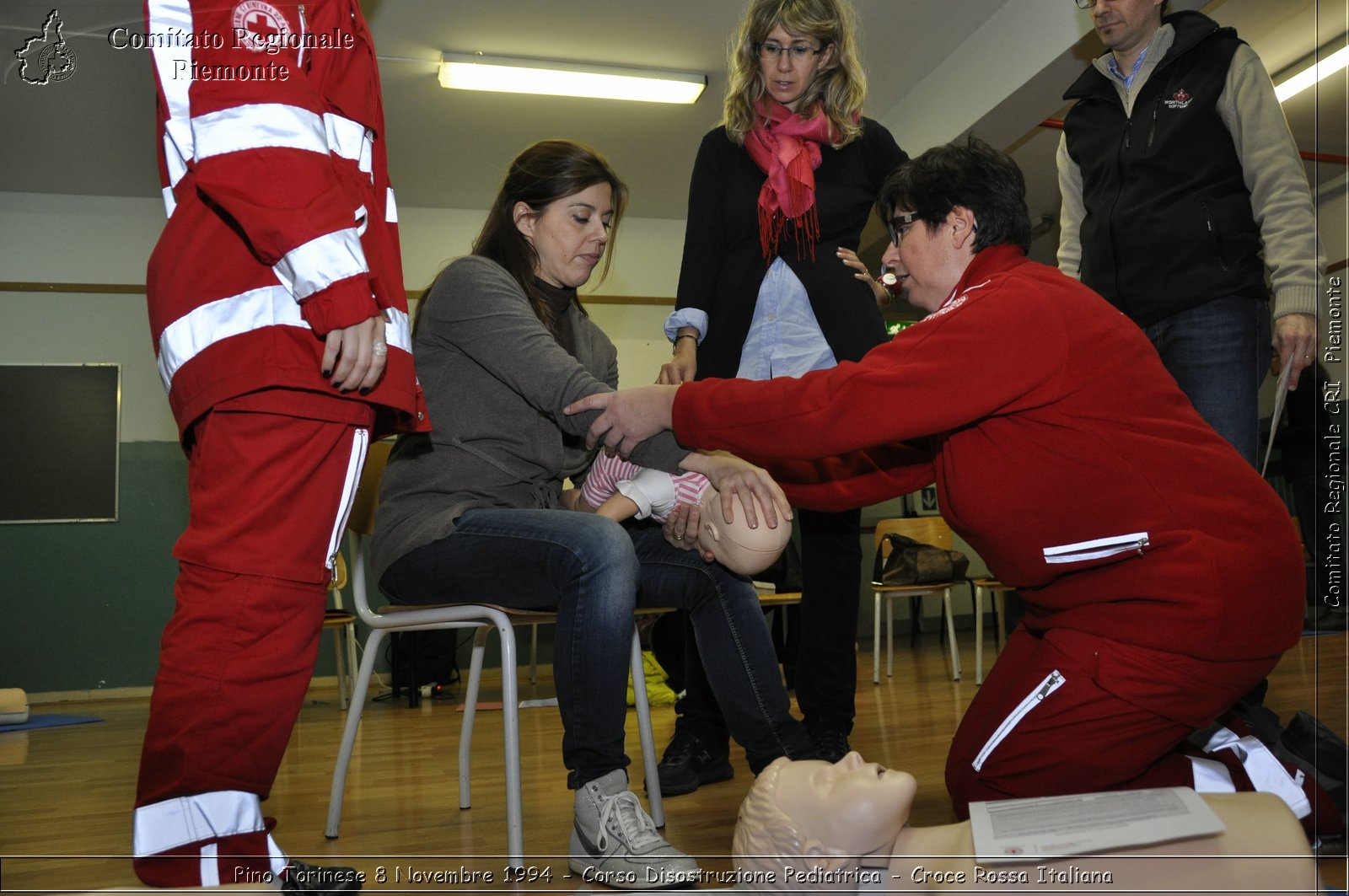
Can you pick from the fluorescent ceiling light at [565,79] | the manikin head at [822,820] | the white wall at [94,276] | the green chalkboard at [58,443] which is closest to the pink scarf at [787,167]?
the manikin head at [822,820]

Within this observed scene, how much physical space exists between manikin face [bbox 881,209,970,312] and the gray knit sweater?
538mm

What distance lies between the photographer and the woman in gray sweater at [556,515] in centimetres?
161

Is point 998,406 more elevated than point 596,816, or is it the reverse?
point 998,406

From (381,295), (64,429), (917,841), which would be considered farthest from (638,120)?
(917,841)

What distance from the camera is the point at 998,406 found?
149 centimetres

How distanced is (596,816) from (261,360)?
33.5 inches

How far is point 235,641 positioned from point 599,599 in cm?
57

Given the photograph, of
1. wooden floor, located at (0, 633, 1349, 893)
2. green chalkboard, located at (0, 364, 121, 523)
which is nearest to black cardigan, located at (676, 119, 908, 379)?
wooden floor, located at (0, 633, 1349, 893)

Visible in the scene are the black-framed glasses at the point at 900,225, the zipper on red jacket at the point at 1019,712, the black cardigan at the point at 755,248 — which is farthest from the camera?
the black cardigan at the point at 755,248

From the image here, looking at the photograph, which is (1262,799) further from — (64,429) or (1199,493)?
(64,429)

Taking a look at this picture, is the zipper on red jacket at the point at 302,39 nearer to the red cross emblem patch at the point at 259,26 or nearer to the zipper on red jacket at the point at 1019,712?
the red cross emblem patch at the point at 259,26

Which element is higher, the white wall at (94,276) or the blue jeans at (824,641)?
the white wall at (94,276)

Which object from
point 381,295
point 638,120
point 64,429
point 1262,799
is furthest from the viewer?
point 64,429

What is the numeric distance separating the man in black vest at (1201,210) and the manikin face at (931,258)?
80 cm
